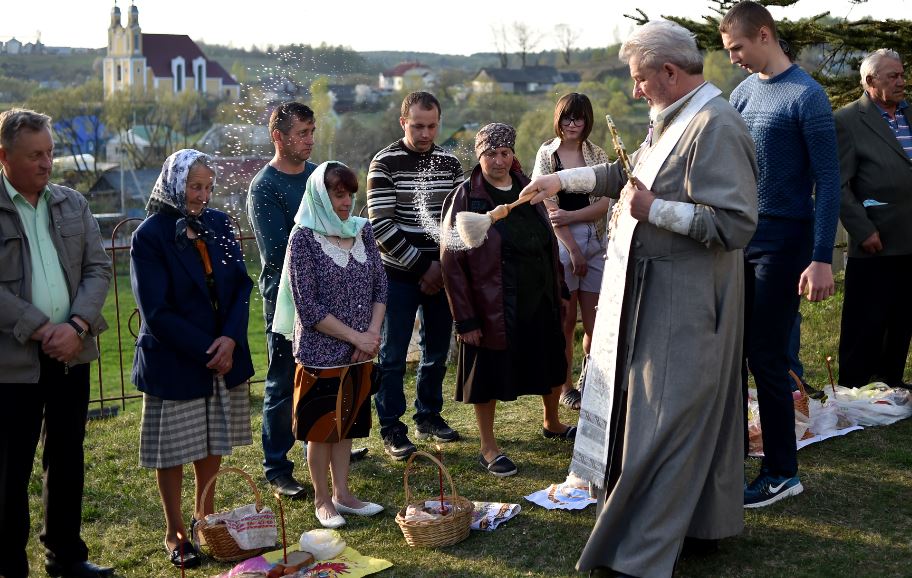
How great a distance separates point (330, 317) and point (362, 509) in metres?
1.02

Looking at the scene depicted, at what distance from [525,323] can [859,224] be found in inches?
104

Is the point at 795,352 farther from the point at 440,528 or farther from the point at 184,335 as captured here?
the point at 184,335

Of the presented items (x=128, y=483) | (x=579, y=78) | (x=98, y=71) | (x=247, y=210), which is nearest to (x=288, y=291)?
(x=247, y=210)

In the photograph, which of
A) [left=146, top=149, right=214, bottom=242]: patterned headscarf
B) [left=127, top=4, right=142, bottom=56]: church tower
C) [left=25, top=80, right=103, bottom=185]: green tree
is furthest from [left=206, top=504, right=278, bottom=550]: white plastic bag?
[left=127, top=4, right=142, bottom=56]: church tower

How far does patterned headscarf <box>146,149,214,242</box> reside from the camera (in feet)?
14.2

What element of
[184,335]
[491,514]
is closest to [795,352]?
[491,514]

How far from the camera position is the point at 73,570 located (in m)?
4.38

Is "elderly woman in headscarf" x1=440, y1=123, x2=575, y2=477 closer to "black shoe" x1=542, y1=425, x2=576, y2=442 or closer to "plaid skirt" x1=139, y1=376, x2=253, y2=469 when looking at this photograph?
"black shoe" x1=542, y1=425, x2=576, y2=442

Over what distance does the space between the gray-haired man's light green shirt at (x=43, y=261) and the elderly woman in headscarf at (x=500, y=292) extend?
6.56ft

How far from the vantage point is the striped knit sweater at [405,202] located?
569 centimetres

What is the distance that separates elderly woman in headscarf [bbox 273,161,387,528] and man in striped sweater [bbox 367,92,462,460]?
82 centimetres

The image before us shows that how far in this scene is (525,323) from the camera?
213 inches

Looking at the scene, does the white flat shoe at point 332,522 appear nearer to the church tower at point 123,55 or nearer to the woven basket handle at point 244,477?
the woven basket handle at point 244,477

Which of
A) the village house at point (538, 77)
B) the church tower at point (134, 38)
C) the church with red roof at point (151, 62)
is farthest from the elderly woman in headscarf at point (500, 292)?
the church tower at point (134, 38)
